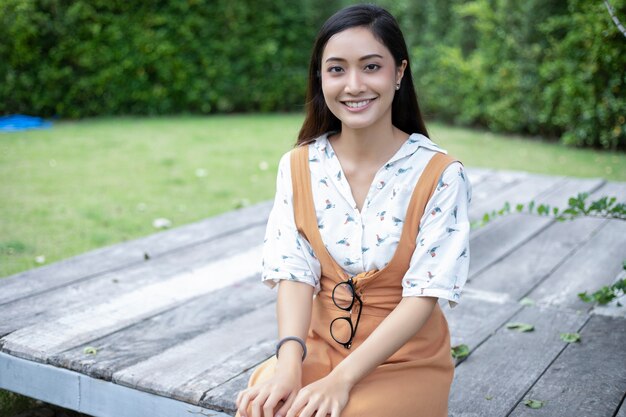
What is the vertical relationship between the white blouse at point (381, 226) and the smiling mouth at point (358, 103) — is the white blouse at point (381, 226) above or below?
below

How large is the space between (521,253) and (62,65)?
23.8 ft

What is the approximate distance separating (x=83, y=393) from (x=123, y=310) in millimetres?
540

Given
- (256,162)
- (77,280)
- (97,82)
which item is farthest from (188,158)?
(77,280)

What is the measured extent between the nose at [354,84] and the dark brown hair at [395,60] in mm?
112

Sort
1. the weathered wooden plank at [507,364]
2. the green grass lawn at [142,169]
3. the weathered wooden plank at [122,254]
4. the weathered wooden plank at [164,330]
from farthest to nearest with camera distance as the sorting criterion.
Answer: the green grass lawn at [142,169] → the weathered wooden plank at [122,254] → the weathered wooden plank at [164,330] → the weathered wooden plank at [507,364]

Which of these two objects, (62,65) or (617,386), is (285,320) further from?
(62,65)

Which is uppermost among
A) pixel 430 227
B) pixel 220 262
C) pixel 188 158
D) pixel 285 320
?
pixel 430 227

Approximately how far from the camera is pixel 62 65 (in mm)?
9406

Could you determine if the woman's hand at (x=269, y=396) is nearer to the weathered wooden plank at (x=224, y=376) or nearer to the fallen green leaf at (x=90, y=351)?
the weathered wooden plank at (x=224, y=376)

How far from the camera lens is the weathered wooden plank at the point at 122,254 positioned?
125 inches

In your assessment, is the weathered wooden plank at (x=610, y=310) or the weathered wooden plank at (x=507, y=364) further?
the weathered wooden plank at (x=610, y=310)

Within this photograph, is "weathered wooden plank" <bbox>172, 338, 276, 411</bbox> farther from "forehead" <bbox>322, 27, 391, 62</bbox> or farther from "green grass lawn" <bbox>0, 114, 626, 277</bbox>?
"green grass lawn" <bbox>0, 114, 626, 277</bbox>

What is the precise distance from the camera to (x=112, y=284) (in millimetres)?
3215

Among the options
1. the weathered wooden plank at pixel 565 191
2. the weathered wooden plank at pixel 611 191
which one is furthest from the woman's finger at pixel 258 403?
the weathered wooden plank at pixel 611 191
